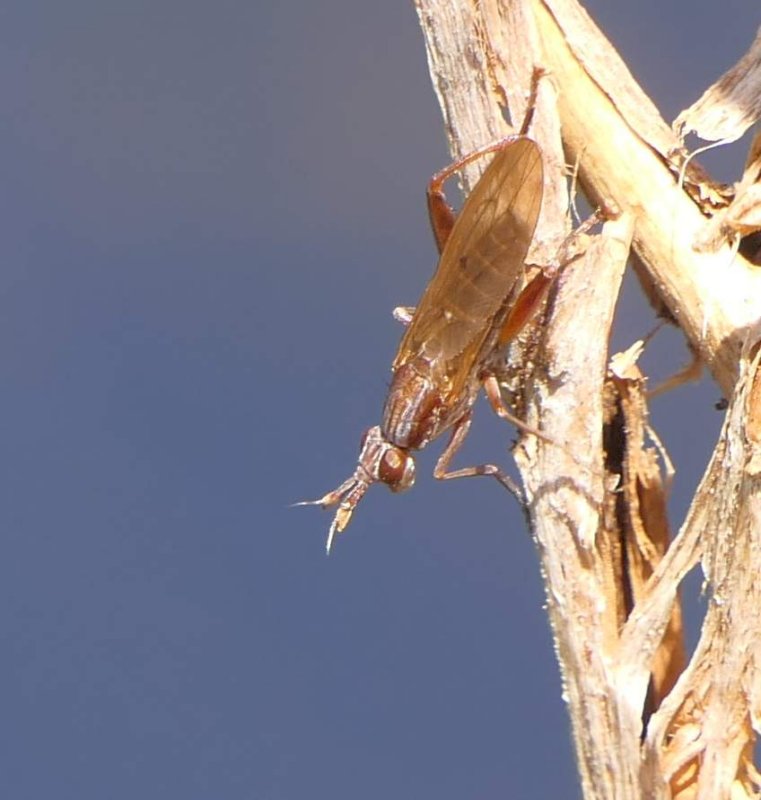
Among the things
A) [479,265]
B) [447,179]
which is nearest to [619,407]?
[479,265]

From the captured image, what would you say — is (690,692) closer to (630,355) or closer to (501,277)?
(630,355)

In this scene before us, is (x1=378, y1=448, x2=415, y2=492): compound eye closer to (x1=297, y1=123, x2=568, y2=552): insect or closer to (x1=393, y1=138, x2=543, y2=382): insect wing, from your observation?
(x1=297, y1=123, x2=568, y2=552): insect

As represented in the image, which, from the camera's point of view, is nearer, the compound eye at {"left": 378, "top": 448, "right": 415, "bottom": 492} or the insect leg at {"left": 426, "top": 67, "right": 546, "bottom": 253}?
the insect leg at {"left": 426, "top": 67, "right": 546, "bottom": 253}

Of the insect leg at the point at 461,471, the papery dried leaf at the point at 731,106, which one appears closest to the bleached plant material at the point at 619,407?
the papery dried leaf at the point at 731,106

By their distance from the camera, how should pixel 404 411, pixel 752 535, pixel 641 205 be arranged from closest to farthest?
pixel 752 535 → pixel 641 205 → pixel 404 411

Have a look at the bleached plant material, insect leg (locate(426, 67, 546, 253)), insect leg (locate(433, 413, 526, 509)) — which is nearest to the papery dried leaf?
the bleached plant material

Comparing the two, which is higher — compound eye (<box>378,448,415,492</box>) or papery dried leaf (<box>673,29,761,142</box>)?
papery dried leaf (<box>673,29,761,142</box>)

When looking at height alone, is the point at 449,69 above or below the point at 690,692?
above

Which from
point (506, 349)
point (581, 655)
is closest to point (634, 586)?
point (581, 655)
